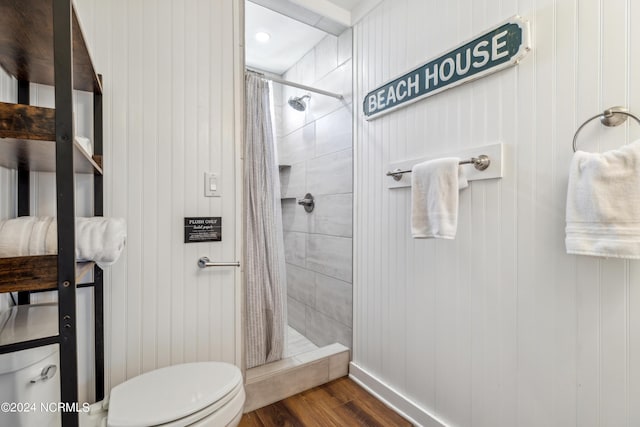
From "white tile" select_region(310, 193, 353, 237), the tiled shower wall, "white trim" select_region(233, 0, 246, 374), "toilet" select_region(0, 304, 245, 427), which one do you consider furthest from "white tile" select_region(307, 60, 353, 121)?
"toilet" select_region(0, 304, 245, 427)

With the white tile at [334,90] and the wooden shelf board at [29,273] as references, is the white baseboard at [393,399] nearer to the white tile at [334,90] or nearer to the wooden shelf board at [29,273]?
the wooden shelf board at [29,273]

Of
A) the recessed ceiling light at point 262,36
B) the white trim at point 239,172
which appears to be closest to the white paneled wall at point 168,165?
the white trim at point 239,172

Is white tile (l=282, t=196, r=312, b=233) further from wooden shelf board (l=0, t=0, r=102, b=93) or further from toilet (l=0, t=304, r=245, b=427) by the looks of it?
wooden shelf board (l=0, t=0, r=102, b=93)

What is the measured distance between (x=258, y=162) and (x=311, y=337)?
1433mm

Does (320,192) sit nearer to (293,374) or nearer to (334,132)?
(334,132)

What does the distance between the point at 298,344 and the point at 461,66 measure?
2105mm

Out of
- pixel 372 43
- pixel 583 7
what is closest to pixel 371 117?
pixel 372 43

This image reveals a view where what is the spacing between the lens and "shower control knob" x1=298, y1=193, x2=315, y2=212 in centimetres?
236

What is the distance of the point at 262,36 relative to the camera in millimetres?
2279

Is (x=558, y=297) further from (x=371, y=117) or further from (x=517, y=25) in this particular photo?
(x=371, y=117)

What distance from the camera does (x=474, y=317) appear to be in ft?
4.19

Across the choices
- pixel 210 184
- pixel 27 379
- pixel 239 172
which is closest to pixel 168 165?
pixel 210 184

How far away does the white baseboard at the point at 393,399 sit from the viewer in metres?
1.45

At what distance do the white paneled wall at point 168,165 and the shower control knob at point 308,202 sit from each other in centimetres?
82
